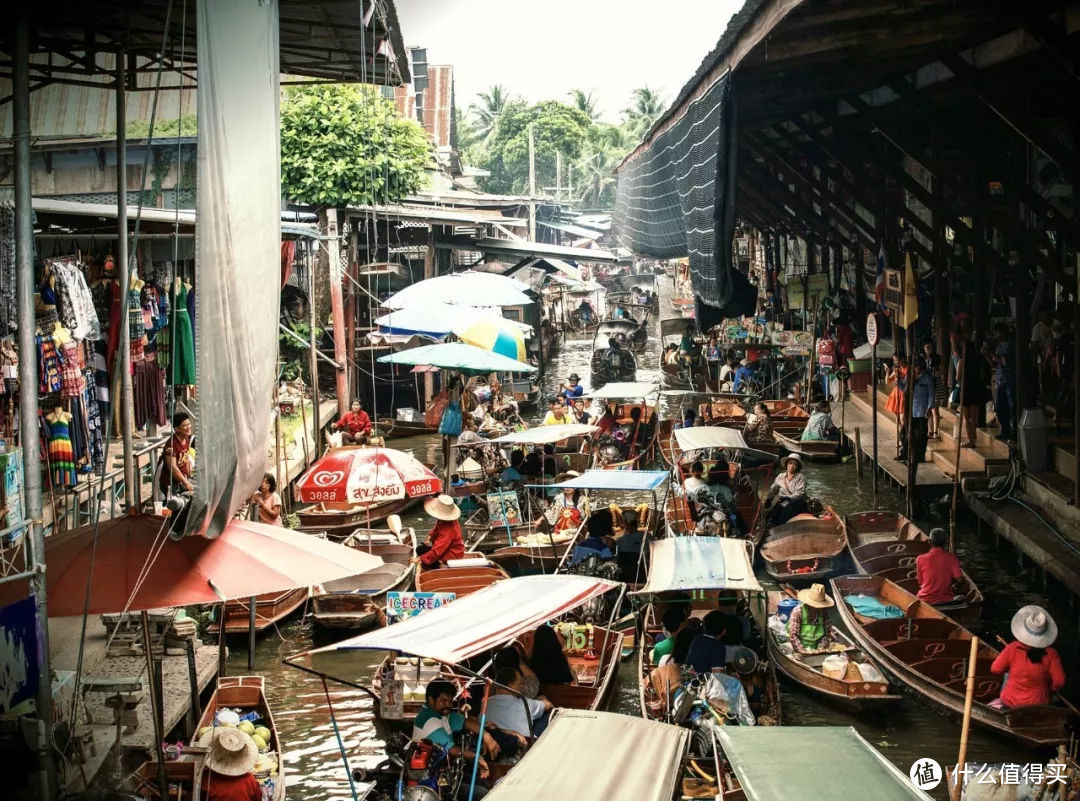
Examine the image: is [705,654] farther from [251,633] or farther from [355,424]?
[355,424]

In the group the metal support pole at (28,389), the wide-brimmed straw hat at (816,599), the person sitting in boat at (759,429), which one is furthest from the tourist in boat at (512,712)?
the person sitting in boat at (759,429)

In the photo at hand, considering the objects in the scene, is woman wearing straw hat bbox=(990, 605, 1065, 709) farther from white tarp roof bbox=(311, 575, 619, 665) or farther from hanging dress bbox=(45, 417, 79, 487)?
hanging dress bbox=(45, 417, 79, 487)

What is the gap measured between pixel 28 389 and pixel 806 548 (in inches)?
381

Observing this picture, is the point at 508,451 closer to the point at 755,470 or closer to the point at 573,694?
the point at 755,470

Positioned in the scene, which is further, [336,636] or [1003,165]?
[1003,165]

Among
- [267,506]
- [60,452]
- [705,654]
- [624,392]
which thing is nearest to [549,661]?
[705,654]

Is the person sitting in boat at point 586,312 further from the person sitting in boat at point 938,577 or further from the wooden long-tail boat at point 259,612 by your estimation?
the person sitting in boat at point 938,577

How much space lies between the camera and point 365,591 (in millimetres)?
11984

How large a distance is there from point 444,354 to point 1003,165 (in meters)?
8.31

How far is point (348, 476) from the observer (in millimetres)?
11289

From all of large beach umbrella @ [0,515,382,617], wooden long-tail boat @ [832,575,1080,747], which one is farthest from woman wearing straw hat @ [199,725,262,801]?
wooden long-tail boat @ [832,575,1080,747]

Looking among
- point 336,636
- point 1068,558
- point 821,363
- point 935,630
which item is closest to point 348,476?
point 336,636

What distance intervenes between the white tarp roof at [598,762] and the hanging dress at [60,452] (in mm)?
6150

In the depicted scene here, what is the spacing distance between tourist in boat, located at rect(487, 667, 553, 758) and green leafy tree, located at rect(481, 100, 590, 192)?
57.1 meters
